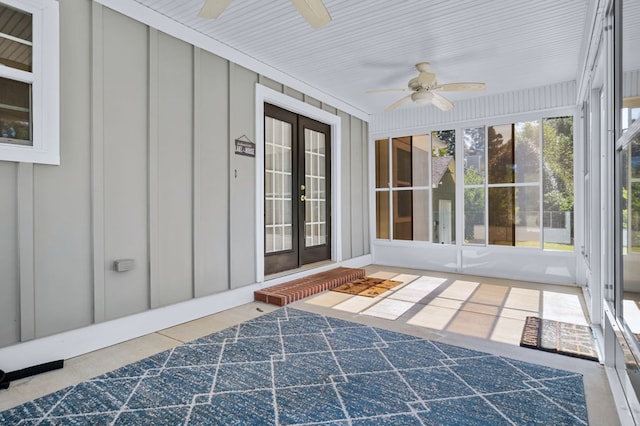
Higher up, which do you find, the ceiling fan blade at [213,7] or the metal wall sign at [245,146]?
the ceiling fan blade at [213,7]

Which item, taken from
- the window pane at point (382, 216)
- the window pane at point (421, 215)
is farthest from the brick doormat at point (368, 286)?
the window pane at point (382, 216)

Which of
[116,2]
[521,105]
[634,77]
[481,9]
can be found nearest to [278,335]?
[634,77]

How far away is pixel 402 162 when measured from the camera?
6508 millimetres

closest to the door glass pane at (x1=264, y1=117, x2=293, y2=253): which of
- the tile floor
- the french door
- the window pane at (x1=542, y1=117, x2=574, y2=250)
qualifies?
the french door

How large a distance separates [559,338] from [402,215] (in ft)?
12.4

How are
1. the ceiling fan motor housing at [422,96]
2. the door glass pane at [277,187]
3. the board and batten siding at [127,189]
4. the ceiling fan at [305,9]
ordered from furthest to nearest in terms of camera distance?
1. the door glass pane at [277,187]
2. the ceiling fan motor housing at [422,96]
3. the board and batten siding at [127,189]
4. the ceiling fan at [305,9]

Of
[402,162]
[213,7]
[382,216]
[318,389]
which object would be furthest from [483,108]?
[318,389]

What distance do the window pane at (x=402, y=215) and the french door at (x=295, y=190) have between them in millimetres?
1413

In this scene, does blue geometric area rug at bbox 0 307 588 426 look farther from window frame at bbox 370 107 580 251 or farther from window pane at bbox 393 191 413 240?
window pane at bbox 393 191 413 240

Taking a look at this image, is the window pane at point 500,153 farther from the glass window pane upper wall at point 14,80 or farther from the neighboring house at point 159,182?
the glass window pane upper wall at point 14,80

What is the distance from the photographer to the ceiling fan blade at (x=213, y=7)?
2.43 metres

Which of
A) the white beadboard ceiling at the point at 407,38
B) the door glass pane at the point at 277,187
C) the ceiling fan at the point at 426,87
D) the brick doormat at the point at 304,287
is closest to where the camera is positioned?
the white beadboard ceiling at the point at 407,38

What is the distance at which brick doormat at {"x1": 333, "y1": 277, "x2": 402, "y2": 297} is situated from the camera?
14.9ft

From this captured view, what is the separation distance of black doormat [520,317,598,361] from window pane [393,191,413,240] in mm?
3174
